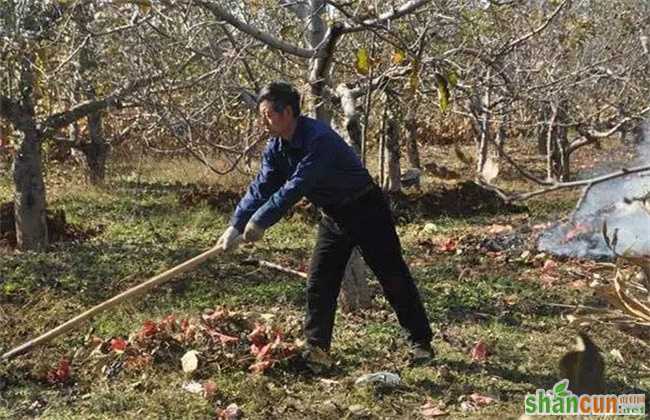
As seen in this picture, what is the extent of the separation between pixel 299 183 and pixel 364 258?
0.67m

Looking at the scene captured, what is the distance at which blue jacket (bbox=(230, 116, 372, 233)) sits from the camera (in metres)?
3.85

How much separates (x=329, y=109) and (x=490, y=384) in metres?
2.18

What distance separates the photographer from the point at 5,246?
8242 millimetres

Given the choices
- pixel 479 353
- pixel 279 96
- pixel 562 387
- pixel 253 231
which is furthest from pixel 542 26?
pixel 562 387

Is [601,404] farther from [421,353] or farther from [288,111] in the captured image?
[288,111]

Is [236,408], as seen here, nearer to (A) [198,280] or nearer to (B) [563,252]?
(A) [198,280]

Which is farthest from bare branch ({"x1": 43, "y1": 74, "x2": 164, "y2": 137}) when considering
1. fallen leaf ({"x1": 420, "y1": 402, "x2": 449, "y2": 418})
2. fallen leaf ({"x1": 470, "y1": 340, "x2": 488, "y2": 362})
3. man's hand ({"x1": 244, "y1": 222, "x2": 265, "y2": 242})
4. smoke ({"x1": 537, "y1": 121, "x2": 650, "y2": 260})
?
fallen leaf ({"x1": 420, "y1": 402, "x2": 449, "y2": 418})

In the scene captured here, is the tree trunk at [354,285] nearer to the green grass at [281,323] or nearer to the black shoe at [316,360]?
the green grass at [281,323]

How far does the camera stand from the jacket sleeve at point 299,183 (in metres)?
3.83

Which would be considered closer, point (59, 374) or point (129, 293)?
point (129, 293)

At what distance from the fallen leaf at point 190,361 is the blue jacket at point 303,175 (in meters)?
0.73

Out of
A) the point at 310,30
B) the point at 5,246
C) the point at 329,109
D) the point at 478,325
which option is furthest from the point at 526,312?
the point at 5,246

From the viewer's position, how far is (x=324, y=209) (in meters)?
4.15

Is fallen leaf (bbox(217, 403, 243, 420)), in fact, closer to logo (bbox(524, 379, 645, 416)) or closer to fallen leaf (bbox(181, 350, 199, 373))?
fallen leaf (bbox(181, 350, 199, 373))
